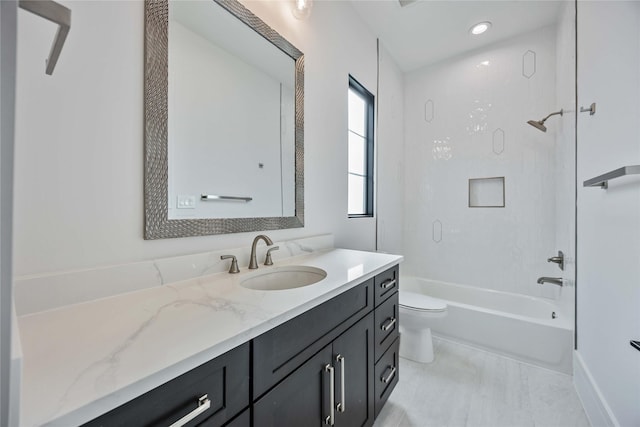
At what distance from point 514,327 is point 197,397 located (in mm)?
2280

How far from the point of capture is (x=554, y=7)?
6.81 ft

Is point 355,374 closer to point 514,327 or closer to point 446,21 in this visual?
point 514,327

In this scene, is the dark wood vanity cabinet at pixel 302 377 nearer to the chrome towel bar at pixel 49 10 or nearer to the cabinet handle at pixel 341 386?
the cabinet handle at pixel 341 386

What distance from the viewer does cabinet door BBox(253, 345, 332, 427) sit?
0.68 m

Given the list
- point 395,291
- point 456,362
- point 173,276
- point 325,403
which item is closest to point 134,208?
point 173,276

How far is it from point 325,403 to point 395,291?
751mm

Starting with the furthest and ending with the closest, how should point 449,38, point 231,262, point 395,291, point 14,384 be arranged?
point 449,38, point 395,291, point 231,262, point 14,384

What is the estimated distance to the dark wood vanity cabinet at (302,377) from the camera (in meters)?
0.50

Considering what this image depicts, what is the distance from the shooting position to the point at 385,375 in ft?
4.52

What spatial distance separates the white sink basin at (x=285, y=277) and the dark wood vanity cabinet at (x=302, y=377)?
24cm

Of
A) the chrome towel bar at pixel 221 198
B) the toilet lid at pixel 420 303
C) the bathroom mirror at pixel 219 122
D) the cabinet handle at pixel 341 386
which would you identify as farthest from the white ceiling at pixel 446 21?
the cabinet handle at pixel 341 386

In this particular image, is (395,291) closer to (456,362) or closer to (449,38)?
(456,362)

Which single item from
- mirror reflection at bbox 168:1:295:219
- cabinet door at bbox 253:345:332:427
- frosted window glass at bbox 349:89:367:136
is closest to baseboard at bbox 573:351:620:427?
cabinet door at bbox 253:345:332:427

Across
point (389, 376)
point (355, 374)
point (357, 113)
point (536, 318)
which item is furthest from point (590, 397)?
point (357, 113)
